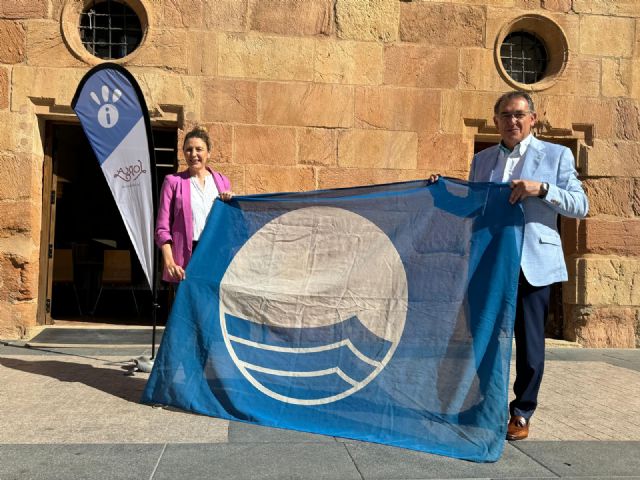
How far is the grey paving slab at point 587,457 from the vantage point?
10.8ft

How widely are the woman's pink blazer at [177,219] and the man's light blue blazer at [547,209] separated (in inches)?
86.1

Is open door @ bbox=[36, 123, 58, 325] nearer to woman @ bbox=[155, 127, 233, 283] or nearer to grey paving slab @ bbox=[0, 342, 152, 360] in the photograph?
grey paving slab @ bbox=[0, 342, 152, 360]

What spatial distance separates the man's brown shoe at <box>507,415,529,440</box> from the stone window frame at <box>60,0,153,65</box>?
227 inches

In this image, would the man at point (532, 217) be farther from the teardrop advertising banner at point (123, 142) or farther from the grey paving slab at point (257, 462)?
the teardrop advertising banner at point (123, 142)

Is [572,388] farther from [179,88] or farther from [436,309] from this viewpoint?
[179,88]

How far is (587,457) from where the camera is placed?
3.53 m

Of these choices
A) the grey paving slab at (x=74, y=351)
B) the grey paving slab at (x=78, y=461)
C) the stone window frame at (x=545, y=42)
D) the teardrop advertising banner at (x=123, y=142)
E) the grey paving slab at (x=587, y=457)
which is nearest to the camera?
the grey paving slab at (x=78, y=461)

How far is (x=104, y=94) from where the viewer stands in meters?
5.62

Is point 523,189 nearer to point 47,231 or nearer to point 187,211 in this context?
point 187,211

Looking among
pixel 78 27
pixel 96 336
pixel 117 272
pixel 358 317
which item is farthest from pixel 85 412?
pixel 117 272

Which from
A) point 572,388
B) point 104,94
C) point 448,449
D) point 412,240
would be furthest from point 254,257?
point 572,388

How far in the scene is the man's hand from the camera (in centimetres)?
373

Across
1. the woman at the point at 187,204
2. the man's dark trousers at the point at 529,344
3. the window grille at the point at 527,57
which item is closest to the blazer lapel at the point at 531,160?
the man's dark trousers at the point at 529,344

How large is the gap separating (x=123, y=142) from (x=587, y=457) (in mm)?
4162
